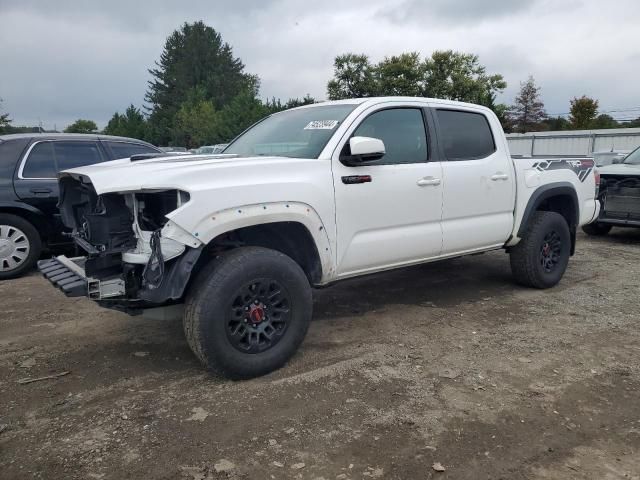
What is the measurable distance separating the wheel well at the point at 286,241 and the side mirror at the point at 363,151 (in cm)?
62

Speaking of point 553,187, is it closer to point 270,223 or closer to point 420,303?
point 420,303

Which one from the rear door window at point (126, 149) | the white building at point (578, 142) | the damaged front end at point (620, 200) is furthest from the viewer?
the white building at point (578, 142)

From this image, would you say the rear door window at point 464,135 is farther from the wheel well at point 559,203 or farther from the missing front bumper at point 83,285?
the missing front bumper at point 83,285

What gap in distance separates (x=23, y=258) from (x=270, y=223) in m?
4.22

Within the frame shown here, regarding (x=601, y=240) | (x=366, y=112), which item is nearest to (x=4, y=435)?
(x=366, y=112)

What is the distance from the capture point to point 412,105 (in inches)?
180

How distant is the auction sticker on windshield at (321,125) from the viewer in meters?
4.11

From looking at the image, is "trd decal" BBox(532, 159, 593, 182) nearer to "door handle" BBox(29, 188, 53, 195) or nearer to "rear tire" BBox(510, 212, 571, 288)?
"rear tire" BBox(510, 212, 571, 288)

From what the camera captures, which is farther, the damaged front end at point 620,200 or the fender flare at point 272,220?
the damaged front end at point 620,200

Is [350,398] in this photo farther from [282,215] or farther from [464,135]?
[464,135]

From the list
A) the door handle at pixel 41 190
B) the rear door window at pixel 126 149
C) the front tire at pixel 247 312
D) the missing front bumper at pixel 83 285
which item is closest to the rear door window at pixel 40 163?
the door handle at pixel 41 190

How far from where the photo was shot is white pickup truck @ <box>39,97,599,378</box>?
3258 millimetres

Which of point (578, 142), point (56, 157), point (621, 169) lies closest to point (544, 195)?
point (621, 169)

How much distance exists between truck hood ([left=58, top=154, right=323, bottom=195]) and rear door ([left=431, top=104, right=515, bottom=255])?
1.48 meters
